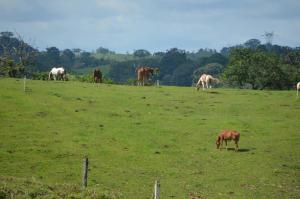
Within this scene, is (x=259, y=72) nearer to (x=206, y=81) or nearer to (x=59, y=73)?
(x=206, y=81)

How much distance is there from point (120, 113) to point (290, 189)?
656 inches

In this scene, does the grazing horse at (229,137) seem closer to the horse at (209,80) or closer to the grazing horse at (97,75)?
the horse at (209,80)

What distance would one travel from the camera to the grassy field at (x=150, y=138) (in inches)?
914

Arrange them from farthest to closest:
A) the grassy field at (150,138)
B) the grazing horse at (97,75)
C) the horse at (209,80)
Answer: the grazing horse at (97,75) → the horse at (209,80) → the grassy field at (150,138)

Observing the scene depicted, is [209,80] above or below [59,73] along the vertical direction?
below

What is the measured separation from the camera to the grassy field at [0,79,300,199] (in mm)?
23203

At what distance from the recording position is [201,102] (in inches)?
1615

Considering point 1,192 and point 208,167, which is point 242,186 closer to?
point 208,167

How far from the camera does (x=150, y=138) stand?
101 feet

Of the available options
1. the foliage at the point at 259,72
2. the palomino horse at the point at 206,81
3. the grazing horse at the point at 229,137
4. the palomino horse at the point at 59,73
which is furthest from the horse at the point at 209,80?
the foliage at the point at 259,72

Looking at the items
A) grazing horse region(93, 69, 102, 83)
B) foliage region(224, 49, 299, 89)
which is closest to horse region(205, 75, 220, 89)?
grazing horse region(93, 69, 102, 83)

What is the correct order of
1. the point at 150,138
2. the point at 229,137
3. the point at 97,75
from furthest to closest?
the point at 97,75, the point at 150,138, the point at 229,137

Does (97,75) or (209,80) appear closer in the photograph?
(209,80)

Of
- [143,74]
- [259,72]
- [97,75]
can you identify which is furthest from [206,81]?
[259,72]
